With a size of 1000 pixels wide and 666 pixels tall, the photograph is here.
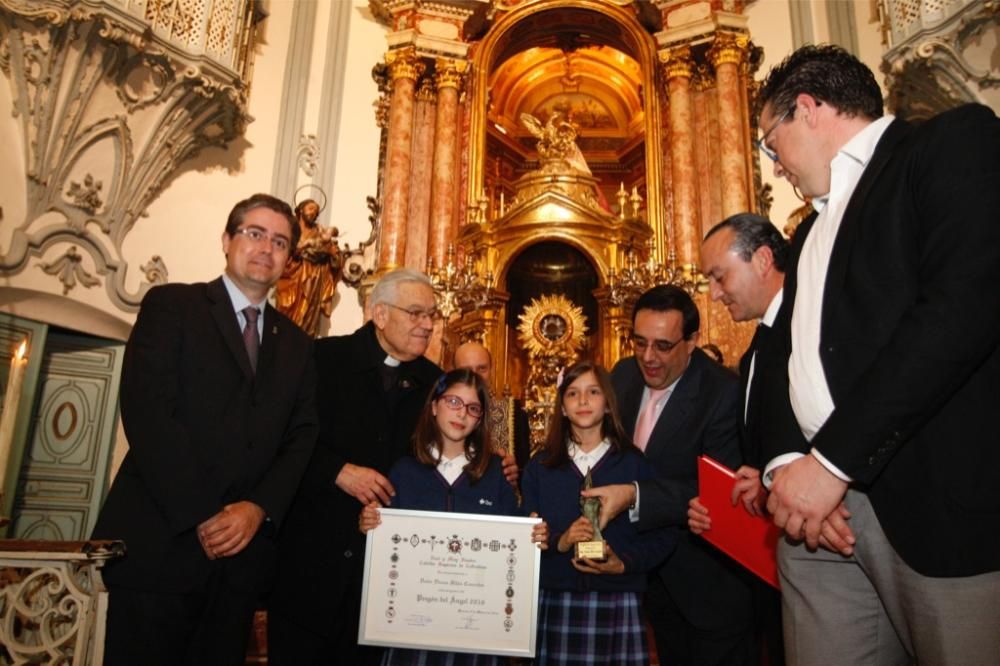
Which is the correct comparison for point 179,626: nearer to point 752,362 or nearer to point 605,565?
point 605,565

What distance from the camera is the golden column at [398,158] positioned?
29.9ft

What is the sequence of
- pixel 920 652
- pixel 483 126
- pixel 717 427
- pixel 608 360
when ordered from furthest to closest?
pixel 483 126
pixel 608 360
pixel 717 427
pixel 920 652

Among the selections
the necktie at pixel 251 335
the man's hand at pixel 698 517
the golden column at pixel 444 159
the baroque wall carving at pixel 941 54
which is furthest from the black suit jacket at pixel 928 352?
the golden column at pixel 444 159

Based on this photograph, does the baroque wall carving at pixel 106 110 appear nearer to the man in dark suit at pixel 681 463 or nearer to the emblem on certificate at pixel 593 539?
the man in dark suit at pixel 681 463

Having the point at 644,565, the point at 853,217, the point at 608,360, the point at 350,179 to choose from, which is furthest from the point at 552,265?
the point at 853,217

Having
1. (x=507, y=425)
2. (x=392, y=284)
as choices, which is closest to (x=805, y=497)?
(x=392, y=284)

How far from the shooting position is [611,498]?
2422 mm

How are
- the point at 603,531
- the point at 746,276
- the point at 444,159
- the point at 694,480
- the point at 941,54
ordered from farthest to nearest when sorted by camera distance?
the point at 444,159 → the point at 941,54 → the point at 694,480 → the point at 603,531 → the point at 746,276

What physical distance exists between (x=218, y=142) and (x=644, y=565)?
8140 millimetres

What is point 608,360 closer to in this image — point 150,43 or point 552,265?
point 552,265

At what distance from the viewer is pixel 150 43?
24.1 feet

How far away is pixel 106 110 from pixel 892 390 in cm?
825

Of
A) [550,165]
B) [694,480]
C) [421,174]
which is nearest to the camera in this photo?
[694,480]

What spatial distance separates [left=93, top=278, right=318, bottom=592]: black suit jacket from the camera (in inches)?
83.7
